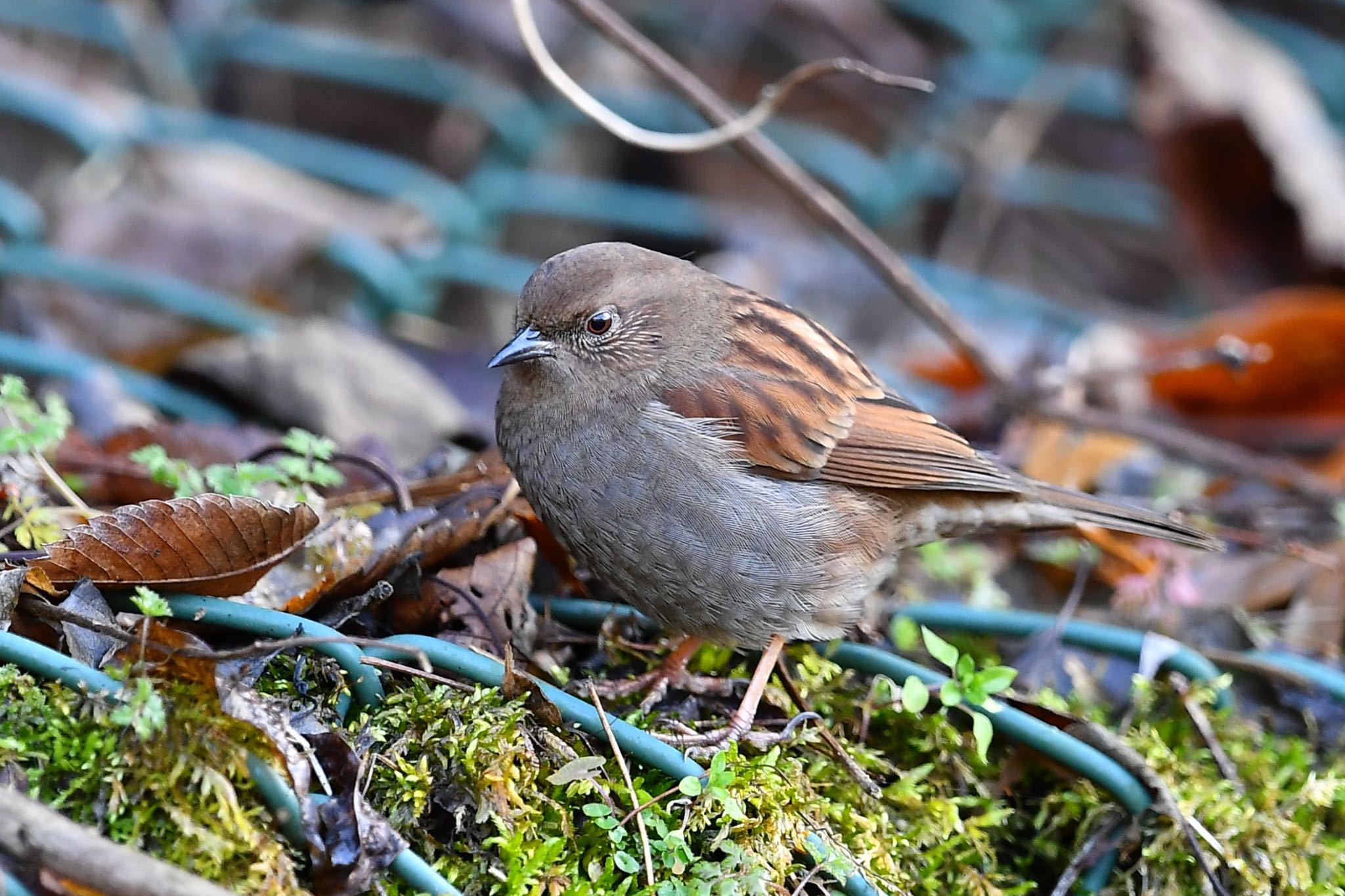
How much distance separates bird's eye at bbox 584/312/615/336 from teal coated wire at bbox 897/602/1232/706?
1.08 m

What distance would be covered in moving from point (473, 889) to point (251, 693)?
518 millimetres

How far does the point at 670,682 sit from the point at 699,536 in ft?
1.18

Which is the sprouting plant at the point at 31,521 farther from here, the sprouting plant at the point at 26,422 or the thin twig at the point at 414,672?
the thin twig at the point at 414,672

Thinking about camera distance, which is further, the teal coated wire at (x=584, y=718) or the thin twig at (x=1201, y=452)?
the thin twig at (x=1201, y=452)

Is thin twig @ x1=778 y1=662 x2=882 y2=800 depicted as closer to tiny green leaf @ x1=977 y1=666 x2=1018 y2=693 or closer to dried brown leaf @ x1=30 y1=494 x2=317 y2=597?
tiny green leaf @ x1=977 y1=666 x2=1018 y2=693

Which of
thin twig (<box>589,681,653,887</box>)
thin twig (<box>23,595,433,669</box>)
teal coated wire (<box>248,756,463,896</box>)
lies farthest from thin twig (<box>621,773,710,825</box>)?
thin twig (<box>23,595,433,669</box>)

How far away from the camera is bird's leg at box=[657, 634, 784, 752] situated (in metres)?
2.92

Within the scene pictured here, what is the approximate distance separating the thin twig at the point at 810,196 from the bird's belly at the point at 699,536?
1.48 metres

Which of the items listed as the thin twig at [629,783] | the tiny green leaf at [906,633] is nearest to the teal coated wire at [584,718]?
the thin twig at [629,783]

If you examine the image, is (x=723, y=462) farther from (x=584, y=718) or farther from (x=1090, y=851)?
(x=1090, y=851)

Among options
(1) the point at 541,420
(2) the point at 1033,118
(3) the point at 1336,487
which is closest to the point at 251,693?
(1) the point at 541,420

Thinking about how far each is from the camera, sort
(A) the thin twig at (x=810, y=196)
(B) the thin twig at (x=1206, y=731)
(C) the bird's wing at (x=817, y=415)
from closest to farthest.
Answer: (B) the thin twig at (x=1206, y=731) → (C) the bird's wing at (x=817, y=415) → (A) the thin twig at (x=810, y=196)

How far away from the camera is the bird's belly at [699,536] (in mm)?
3377

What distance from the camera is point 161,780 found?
233cm
